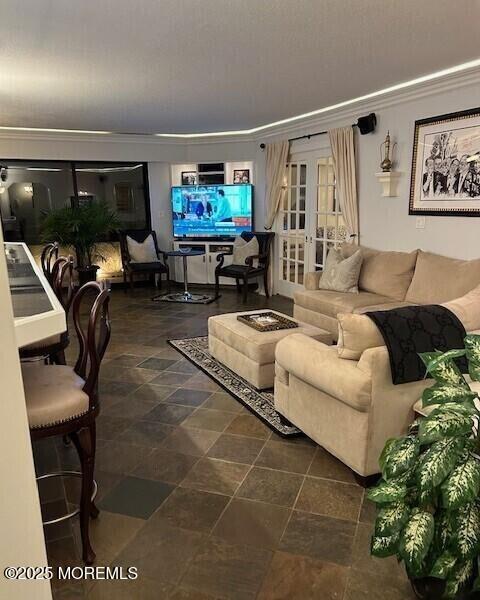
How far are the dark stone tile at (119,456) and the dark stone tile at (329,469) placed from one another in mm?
979

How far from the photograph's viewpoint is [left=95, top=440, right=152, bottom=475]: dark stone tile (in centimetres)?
255

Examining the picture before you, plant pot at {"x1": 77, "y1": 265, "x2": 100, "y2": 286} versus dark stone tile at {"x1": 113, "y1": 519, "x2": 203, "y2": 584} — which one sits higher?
plant pot at {"x1": 77, "y1": 265, "x2": 100, "y2": 286}

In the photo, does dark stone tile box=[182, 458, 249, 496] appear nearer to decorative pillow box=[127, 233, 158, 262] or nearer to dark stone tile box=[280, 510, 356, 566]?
dark stone tile box=[280, 510, 356, 566]

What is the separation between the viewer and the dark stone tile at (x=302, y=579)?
1.72 meters

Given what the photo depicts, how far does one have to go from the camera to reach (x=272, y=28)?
2818 mm

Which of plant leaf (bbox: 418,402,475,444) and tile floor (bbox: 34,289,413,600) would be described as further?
tile floor (bbox: 34,289,413,600)

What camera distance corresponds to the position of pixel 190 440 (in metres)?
2.84

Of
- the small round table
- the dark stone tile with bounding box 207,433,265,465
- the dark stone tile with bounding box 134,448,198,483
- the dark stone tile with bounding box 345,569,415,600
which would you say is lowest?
the dark stone tile with bounding box 345,569,415,600

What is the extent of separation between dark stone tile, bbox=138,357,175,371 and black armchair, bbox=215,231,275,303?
97.9 inches

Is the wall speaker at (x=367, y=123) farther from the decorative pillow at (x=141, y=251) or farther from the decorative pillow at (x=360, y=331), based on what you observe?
the decorative pillow at (x=141, y=251)

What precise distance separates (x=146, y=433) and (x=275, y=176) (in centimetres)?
485

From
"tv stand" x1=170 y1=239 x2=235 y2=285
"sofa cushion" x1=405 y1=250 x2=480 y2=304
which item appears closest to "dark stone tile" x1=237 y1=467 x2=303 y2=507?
"sofa cushion" x1=405 y1=250 x2=480 y2=304

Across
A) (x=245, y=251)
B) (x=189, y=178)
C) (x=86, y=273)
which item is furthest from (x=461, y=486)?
(x=189, y=178)

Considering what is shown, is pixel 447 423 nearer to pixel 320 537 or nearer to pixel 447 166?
pixel 320 537
